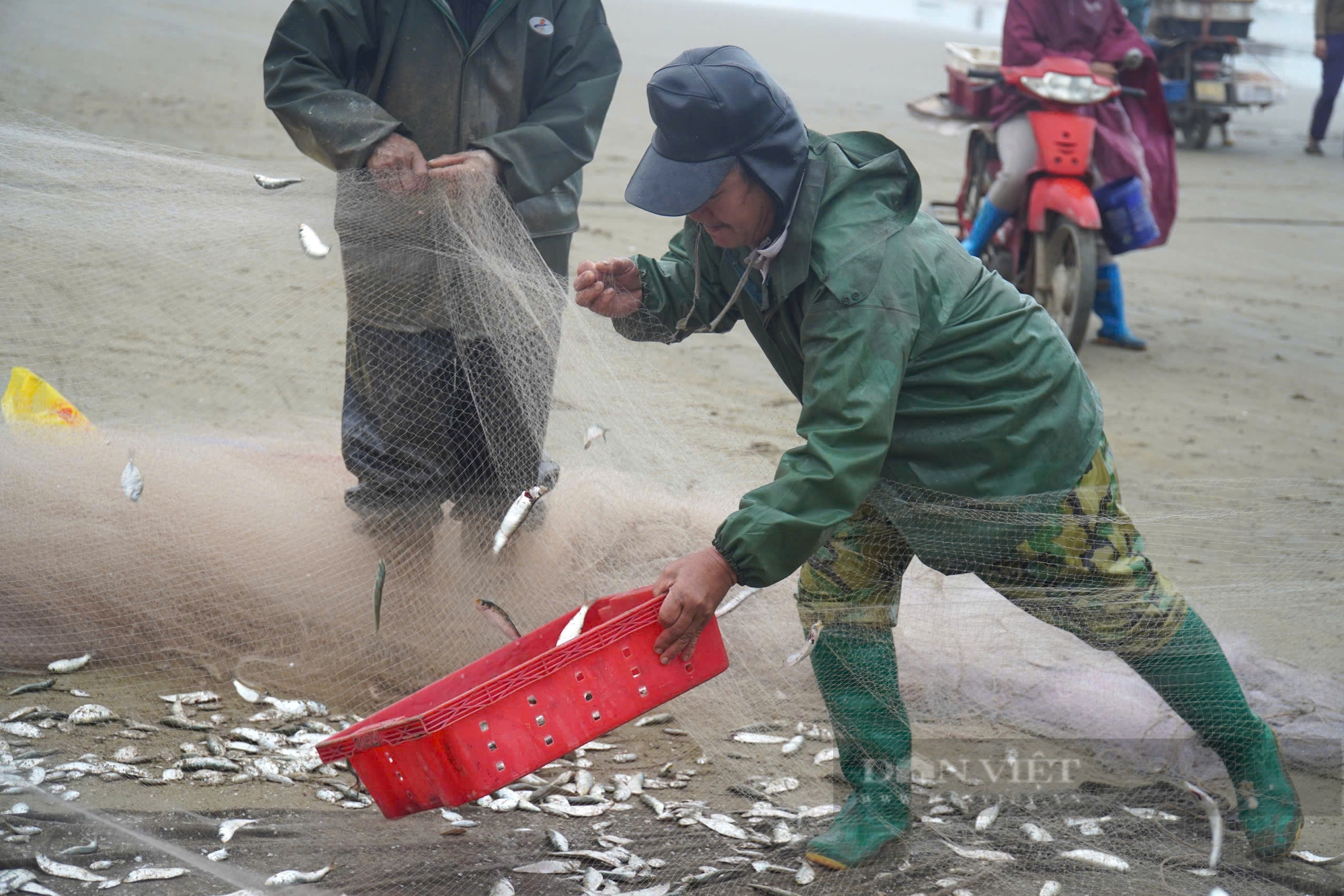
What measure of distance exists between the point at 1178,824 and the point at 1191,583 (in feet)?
1.92

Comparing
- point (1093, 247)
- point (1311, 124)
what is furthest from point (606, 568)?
point (1311, 124)

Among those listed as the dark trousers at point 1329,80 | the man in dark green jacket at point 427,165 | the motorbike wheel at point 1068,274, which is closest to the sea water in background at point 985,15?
the dark trousers at point 1329,80

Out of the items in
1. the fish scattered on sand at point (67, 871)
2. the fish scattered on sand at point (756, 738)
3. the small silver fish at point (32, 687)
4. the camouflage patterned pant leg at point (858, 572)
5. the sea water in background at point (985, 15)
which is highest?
the sea water in background at point (985, 15)

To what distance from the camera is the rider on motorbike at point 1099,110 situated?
21.0 ft

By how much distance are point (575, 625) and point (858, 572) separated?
615mm

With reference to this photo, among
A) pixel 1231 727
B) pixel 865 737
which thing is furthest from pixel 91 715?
pixel 1231 727

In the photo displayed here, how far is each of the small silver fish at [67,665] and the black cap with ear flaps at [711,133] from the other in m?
2.08

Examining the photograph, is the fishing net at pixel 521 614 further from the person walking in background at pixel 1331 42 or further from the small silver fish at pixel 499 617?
the person walking in background at pixel 1331 42

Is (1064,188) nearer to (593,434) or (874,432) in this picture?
(593,434)

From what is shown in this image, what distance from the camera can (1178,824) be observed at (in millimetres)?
2830

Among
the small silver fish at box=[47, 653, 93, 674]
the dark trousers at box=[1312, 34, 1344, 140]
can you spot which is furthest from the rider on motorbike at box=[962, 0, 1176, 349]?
the dark trousers at box=[1312, 34, 1344, 140]

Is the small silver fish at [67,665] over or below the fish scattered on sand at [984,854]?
below

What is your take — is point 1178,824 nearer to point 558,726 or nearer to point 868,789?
point 868,789

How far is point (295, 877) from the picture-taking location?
96.3 inches
